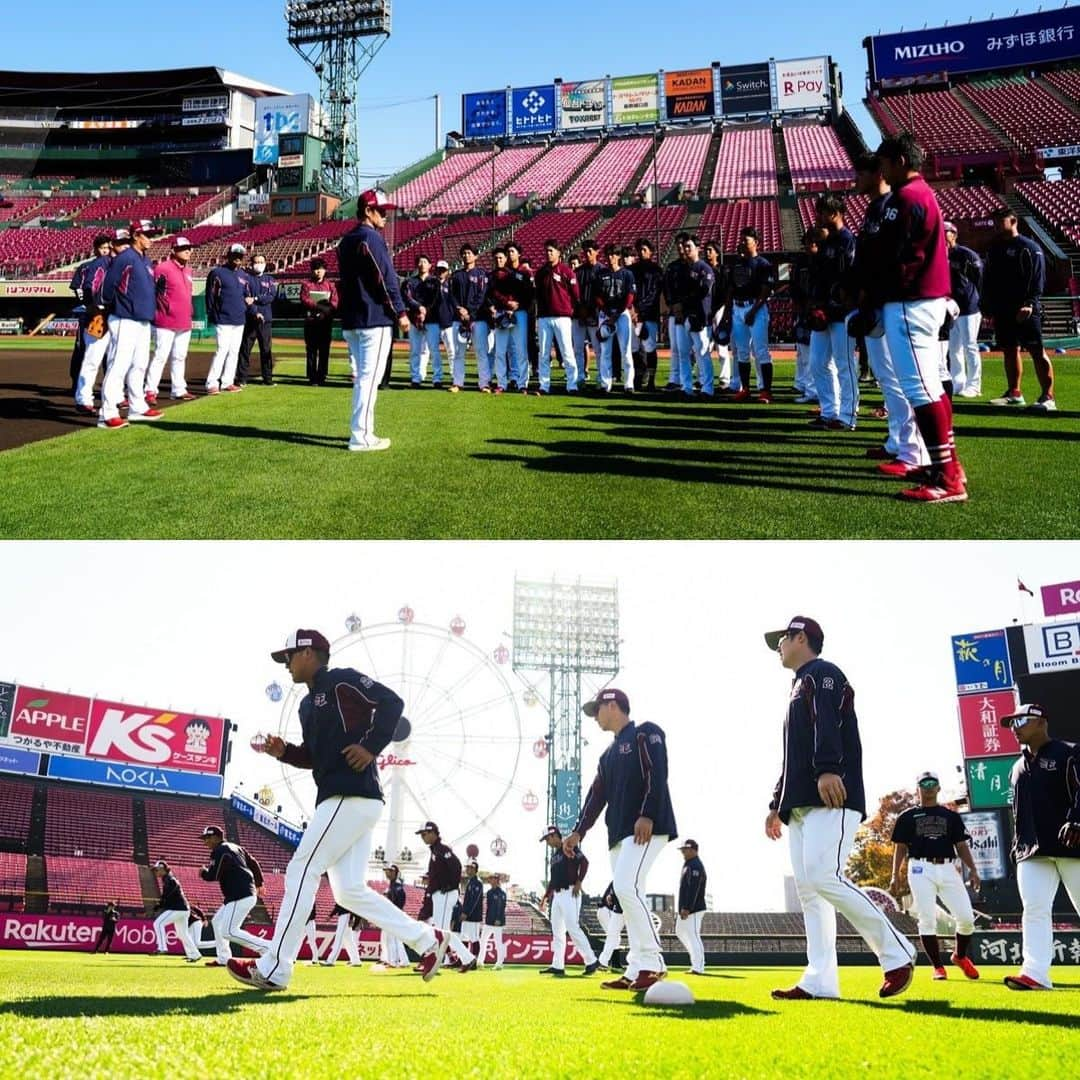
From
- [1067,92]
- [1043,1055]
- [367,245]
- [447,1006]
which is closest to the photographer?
[1043,1055]

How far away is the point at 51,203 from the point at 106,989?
67787mm

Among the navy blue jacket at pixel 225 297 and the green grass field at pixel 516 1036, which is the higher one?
the navy blue jacket at pixel 225 297

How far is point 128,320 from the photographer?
932 cm

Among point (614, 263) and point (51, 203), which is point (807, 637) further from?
point (51, 203)

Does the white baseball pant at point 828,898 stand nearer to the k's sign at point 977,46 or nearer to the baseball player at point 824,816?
the baseball player at point 824,816

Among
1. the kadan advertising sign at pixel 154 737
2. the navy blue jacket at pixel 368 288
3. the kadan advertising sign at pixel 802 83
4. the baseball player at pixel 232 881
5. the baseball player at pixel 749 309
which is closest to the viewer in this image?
the baseball player at pixel 232 881

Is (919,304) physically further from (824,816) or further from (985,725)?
(985,725)

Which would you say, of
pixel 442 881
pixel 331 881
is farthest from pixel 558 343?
pixel 331 881

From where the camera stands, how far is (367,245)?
26.9 feet

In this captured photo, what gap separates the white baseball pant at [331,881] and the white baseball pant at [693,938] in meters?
4.77

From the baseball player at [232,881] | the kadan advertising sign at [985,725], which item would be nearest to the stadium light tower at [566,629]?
the kadan advertising sign at [985,725]

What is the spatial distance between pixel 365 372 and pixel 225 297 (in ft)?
17.4

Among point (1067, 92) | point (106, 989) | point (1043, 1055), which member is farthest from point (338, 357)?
point (1067, 92)

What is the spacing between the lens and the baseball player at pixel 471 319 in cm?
1369
